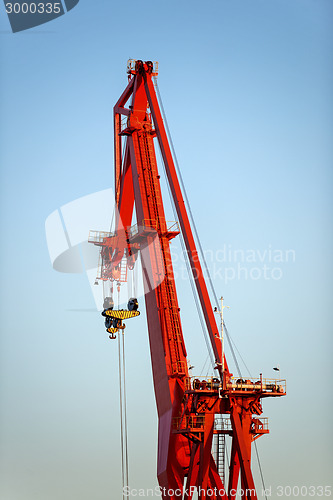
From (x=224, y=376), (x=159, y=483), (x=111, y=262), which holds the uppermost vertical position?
(x=111, y=262)

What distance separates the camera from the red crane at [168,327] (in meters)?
37.1

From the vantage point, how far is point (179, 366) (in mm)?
39656

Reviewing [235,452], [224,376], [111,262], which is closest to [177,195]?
[111,262]

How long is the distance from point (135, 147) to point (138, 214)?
3.66 metres

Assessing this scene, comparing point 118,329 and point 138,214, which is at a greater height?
point 138,214

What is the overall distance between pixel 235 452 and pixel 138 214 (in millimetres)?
12142

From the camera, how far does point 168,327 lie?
1581 inches

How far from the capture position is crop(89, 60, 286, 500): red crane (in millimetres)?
37062

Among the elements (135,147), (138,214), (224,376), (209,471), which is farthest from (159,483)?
(135,147)

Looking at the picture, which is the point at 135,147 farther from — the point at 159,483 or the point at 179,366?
the point at 159,483

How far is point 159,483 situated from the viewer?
129ft

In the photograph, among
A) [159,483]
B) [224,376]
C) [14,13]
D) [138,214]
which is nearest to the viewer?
[14,13]

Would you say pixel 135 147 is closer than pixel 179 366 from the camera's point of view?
No

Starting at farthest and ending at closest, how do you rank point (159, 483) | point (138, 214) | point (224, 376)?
point (138, 214)
point (159, 483)
point (224, 376)
